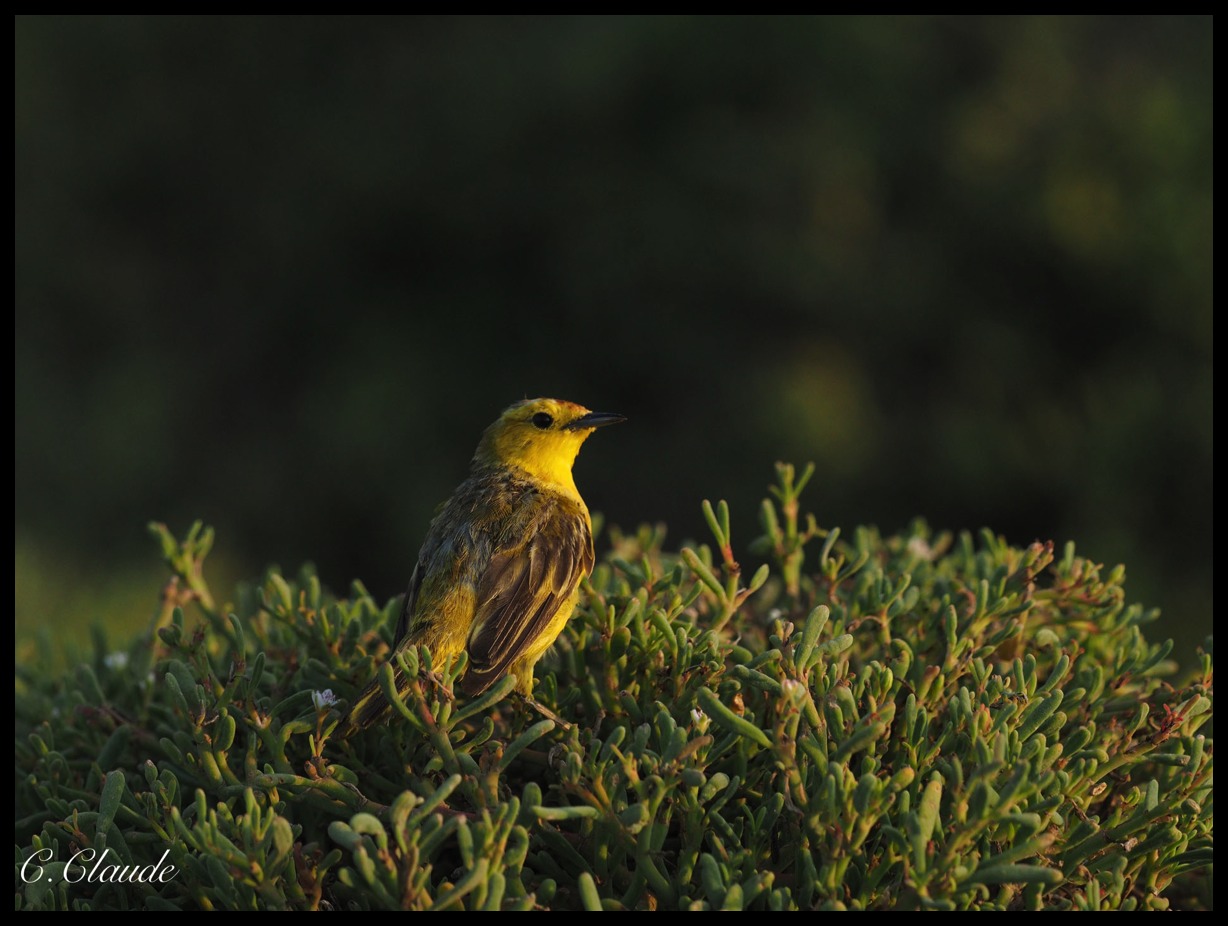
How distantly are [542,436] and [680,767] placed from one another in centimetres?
178

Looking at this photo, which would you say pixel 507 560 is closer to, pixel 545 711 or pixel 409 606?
pixel 409 606

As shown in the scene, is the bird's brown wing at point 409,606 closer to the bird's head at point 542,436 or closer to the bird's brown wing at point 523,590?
the bird's brown wing at point 523,590

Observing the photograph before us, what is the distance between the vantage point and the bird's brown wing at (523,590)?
2.84 metres

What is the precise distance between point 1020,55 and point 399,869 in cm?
785

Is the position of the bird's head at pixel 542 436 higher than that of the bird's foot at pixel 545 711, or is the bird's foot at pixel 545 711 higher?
the bird's head at pixel 542 436

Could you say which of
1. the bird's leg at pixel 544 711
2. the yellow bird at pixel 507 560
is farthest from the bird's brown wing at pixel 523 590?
the bird's leg at pixel 544 711

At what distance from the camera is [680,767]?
2.21 m

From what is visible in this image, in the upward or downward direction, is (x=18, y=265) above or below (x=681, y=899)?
above

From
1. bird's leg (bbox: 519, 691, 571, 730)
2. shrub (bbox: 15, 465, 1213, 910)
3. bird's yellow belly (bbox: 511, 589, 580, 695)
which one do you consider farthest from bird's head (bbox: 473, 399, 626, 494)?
bird's leg (bbox: 519, 691, 571, 730)

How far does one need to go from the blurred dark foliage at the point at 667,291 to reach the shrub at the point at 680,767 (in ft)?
16.9

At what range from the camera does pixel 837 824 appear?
6.93ft

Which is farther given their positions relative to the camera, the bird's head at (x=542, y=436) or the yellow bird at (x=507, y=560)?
the bird's head at (x=542, y=436)

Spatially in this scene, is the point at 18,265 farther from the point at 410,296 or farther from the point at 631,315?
the point at 631,315
